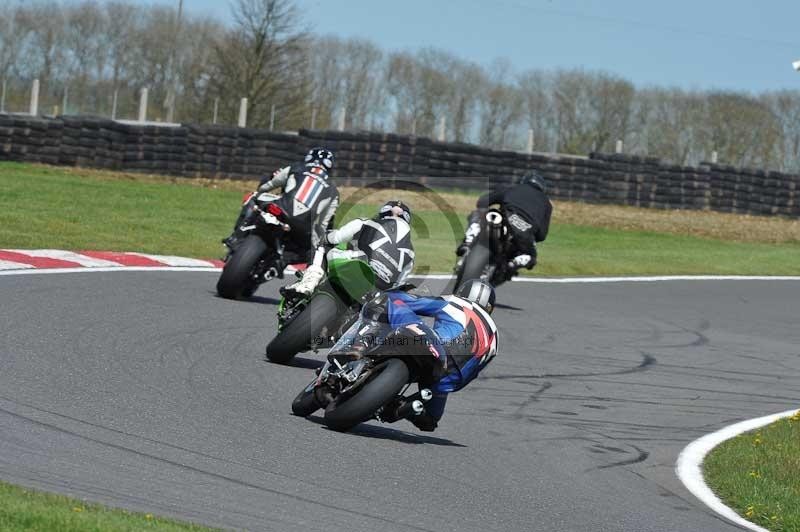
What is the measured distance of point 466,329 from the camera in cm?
763

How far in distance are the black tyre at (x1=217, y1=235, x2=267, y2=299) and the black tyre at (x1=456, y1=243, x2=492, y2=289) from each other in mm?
1948

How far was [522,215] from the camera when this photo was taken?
14.6 metres

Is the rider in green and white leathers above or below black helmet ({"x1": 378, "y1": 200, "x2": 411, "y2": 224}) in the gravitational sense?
below

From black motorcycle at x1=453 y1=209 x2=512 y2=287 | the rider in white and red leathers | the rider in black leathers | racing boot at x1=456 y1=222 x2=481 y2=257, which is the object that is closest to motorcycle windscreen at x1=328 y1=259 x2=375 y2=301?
the rider in white and red leathers

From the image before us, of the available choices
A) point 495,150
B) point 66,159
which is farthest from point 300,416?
point 495,150

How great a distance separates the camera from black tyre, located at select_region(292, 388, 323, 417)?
780cm

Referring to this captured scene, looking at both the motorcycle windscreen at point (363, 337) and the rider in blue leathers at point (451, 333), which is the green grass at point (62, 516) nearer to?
the motorcycle windscreen at point (363, 337)

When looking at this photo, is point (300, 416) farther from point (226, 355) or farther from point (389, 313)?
point (226, 355)

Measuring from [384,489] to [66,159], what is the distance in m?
20.3

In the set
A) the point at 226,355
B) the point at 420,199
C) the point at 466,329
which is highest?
the point at 420,199

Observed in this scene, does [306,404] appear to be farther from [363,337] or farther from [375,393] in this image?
[375,393]

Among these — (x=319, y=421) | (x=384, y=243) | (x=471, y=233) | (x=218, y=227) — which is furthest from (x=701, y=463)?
(x=218, y=227)

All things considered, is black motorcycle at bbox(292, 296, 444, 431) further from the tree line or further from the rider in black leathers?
the tree line

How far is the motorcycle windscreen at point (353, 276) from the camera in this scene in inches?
348
